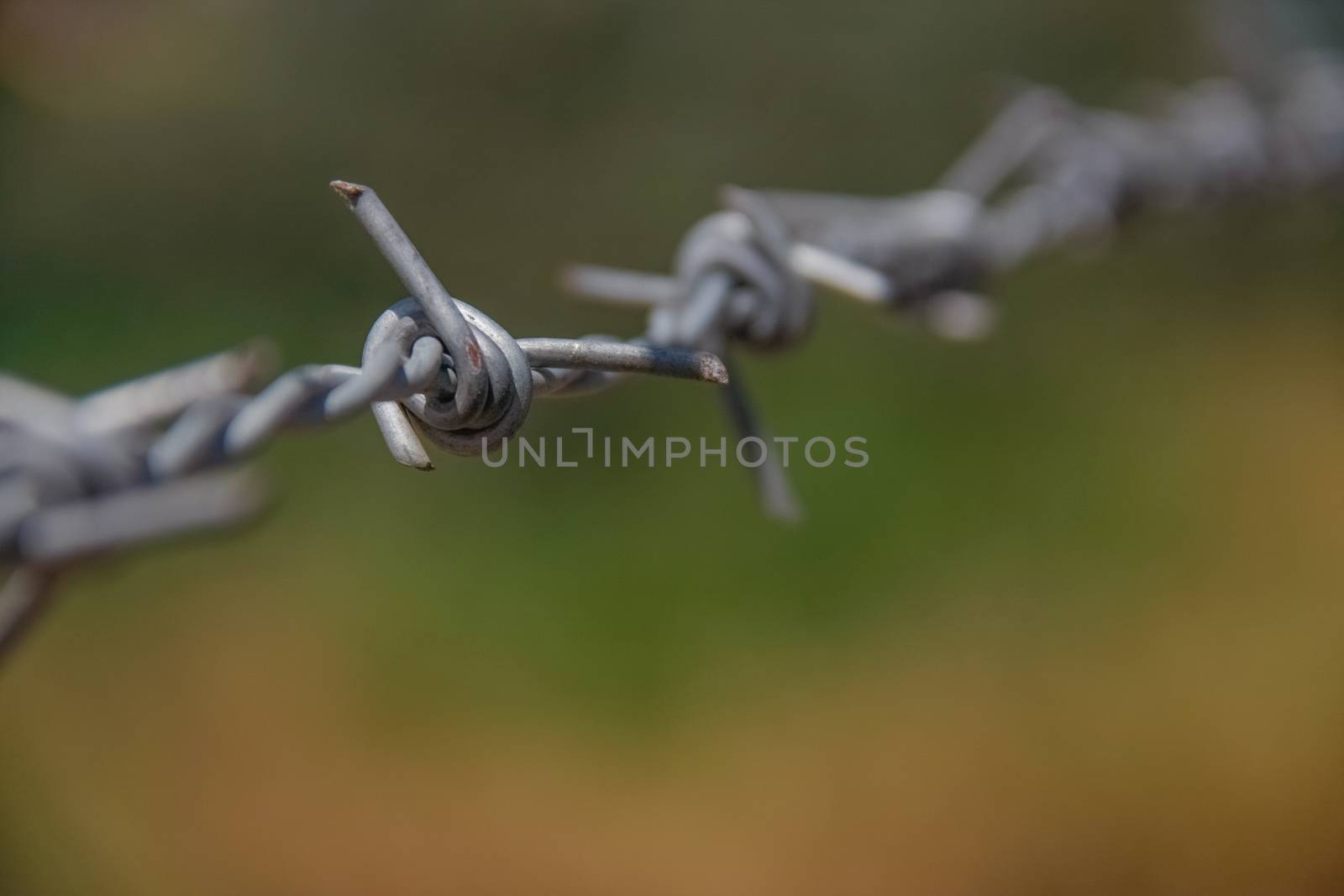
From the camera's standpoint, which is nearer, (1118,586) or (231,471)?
(231,471)

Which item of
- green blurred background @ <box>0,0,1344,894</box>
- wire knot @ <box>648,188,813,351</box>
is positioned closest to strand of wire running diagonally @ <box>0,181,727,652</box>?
wire knot @ <box>648,188,813,351</box>

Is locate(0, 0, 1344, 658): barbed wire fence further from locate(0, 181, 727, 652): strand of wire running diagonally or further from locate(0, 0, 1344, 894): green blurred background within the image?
locate(0, 0, 1344, 894): green blurred background

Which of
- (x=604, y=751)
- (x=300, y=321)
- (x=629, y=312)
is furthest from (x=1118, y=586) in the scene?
(x=300, y=321)

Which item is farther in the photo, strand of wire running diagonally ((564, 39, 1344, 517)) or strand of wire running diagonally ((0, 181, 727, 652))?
strand of wire running diagonally ((564, 39, 1344, 517))

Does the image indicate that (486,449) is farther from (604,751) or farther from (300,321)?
(300,321)

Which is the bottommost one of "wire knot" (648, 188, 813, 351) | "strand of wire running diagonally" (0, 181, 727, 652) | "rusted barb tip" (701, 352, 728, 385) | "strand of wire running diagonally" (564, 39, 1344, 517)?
"strand of wire running diagonally" (0, 181, 727, 652)

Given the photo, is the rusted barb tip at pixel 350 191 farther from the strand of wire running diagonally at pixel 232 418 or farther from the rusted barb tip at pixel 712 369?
the rusted barb tip at pixel 712 369
